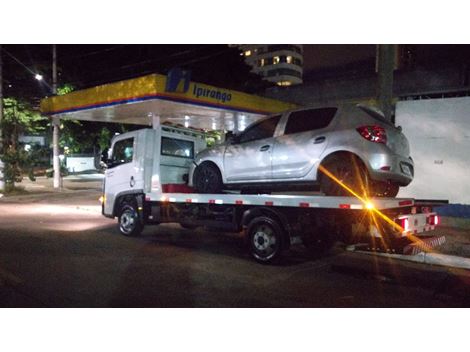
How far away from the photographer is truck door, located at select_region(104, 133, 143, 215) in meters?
8.97

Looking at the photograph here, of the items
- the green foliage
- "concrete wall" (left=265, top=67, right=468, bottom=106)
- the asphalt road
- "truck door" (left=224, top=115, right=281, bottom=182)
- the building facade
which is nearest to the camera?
the asphalt road

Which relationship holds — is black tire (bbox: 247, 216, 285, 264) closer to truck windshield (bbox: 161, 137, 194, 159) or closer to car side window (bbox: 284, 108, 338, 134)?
car side window (bbox: 284, 108, 338, 134)

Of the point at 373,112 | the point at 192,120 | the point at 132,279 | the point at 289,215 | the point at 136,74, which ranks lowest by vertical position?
the point at 132,279

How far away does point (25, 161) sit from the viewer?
18641 mm

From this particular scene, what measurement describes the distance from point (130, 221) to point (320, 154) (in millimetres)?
4799

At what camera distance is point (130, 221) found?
9234mm

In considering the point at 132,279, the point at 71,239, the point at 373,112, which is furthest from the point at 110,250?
the point at 373,112

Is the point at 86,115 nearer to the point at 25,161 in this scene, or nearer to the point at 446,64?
the point at 25,161

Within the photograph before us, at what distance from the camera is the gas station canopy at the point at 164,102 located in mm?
11438

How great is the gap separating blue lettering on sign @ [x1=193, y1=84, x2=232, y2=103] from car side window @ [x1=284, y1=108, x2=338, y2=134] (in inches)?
220

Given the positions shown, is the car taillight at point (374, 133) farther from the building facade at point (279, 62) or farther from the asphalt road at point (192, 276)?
the building facade at point (279, 62)

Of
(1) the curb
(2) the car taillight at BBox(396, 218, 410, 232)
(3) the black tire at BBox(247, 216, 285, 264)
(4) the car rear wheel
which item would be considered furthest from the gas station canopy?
(2) the car taillight at BBox(396, 218, 410, 232)

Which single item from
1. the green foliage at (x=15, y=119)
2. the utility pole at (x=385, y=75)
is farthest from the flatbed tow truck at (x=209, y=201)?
the green foliage at (x=15, y=119)

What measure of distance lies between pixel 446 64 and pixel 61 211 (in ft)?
41.4
